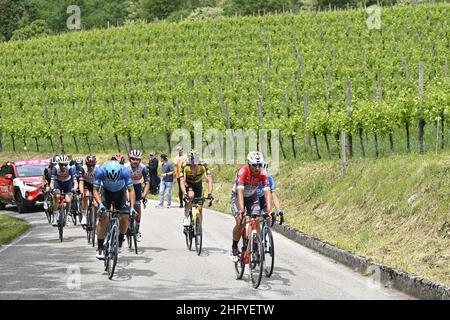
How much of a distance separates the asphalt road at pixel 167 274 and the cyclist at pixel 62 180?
3.09 ft

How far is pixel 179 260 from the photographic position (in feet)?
53.3

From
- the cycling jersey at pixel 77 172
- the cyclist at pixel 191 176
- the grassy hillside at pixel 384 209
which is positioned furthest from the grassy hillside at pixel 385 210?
the cycling jersey at pixel 77 172

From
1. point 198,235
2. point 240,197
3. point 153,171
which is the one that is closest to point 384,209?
point 198,235

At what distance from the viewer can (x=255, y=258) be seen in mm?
13461

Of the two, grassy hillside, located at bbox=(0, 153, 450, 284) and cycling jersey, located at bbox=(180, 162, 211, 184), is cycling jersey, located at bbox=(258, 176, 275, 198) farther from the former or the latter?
cycling jersey, located at bbox=(180, 162, 211, 184)

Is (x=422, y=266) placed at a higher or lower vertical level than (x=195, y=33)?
lower

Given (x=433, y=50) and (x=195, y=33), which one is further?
(x=195, y=33)

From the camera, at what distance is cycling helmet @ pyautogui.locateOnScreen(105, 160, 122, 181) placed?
14727mm

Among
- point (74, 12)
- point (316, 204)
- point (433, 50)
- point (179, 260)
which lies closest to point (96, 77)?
point (433, 50)

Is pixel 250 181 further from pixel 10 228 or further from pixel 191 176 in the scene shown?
pixel 10 228

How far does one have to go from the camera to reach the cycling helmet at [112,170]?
48.3 ft

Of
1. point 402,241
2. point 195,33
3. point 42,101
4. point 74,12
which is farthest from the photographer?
point 74,12
